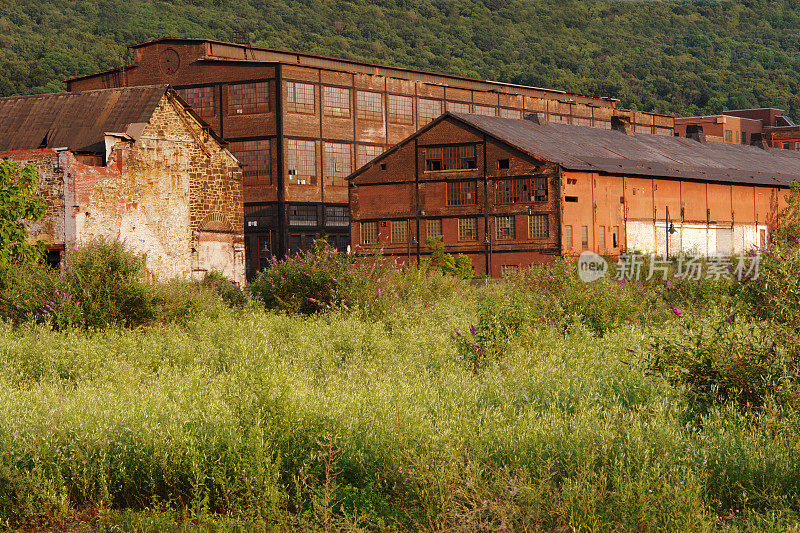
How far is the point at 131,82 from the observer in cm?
5266

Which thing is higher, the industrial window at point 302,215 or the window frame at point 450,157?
the window frame at point 450,157

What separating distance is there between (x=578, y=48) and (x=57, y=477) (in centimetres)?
15248

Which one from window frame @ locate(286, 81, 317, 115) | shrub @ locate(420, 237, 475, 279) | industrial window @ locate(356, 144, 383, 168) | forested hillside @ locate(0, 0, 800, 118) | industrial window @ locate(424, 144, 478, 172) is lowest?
shrub @ locate(420, 237, 475, 279)

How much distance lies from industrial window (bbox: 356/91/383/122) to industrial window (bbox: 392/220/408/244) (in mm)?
11545

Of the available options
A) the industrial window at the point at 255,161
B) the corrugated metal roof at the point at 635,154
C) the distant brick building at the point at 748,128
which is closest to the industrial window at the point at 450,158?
the corrugated metal roof at the point at 635,154

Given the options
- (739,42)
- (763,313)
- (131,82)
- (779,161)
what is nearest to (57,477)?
(763,313)

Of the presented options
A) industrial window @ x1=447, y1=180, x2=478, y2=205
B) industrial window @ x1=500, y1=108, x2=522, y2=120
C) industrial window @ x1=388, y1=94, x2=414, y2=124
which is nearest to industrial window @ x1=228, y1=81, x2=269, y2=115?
industrial window @ x1=388, y1=94, x2=414, y2=124

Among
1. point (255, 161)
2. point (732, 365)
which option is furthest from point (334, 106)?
point (732, 365)

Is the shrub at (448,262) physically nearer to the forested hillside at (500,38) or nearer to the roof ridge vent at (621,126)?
the roof ridge vent at (621,126)

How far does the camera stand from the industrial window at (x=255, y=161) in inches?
1921

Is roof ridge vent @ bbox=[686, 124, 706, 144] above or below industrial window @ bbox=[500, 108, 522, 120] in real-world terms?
below

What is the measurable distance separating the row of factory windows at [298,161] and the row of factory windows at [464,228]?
7268 mm

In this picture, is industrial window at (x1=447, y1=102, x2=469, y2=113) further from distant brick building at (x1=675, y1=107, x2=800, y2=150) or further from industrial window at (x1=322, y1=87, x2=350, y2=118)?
distant brick building at (x1=675, y1=107, x2=800, y2=150)

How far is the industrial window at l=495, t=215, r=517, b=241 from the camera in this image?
39.9m
